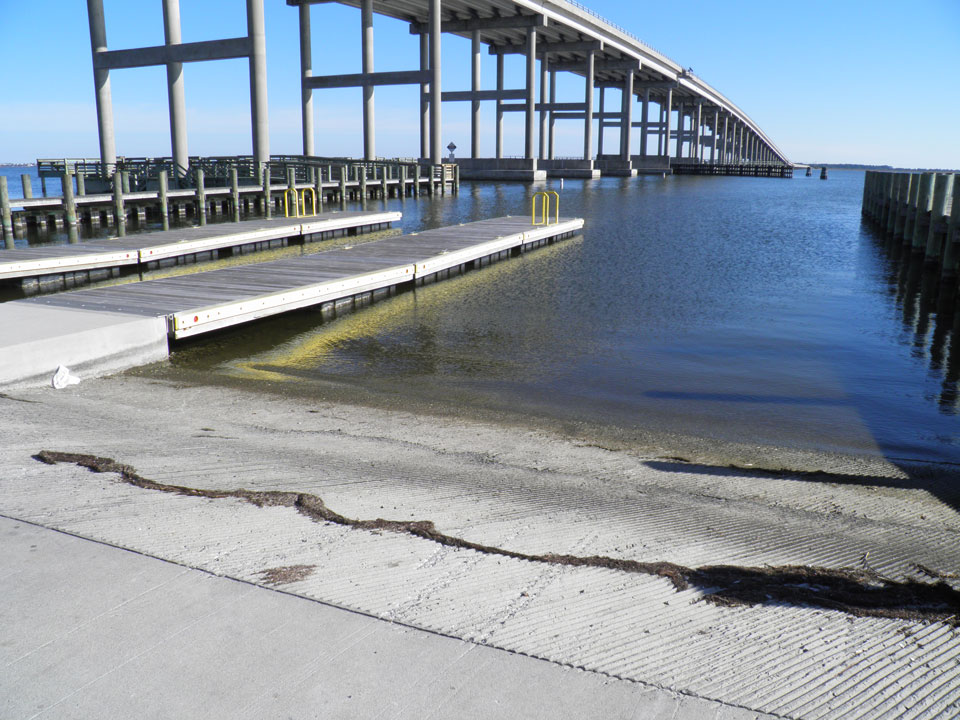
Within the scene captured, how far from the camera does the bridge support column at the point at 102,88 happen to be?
40812mm

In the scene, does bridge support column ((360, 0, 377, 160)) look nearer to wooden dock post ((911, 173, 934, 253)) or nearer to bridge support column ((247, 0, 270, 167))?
bridge support column ((247, 0, 270, 167))

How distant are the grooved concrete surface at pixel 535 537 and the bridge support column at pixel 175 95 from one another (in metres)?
36.1

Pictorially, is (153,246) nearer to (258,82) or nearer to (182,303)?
(182,303)

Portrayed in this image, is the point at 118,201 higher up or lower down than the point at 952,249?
higher up

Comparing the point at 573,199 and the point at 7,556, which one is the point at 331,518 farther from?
the point at 573,199

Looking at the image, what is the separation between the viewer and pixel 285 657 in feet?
9.04

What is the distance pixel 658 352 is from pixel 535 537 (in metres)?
7.30

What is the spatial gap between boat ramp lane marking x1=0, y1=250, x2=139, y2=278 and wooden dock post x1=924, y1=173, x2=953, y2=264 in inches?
733

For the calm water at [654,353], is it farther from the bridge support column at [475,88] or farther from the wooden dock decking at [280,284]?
the bridge support column at [475,88]

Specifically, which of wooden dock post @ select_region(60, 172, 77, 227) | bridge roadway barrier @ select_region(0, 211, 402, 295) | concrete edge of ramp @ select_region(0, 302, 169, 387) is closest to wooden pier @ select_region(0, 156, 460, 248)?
wooden dock post @ select_region(60, 172, 77, 227)

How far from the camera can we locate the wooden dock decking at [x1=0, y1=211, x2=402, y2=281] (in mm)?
15203

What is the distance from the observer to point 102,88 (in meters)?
41.9

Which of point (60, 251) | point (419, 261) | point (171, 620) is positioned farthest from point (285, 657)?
point (60, 251)

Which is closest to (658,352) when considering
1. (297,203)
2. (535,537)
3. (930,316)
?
(930,316)
